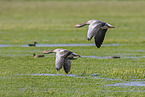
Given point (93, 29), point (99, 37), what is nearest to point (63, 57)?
point (99, 37)

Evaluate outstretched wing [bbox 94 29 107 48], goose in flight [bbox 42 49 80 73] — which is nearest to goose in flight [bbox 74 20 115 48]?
outstretched wing [bbox 94 29 107 48]

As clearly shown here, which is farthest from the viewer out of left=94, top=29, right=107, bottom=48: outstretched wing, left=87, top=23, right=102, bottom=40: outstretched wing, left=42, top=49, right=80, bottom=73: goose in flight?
left=42, top=49, right=80, bottom=73: goose in flight

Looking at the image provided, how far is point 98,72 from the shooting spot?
1627 cm

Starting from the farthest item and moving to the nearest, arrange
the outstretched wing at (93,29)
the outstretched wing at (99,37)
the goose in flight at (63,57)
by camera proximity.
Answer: the goose in flight at (63,57) → the outstretched wing at (99,37) → the outstretched wing at (93,29)

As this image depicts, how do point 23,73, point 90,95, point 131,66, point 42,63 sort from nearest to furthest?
point 90,95 → point 23,73 → point 131,66 → point 42,63

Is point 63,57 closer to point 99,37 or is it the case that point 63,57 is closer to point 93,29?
point 99,37

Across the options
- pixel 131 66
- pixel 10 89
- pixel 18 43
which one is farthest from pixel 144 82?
pixel 18 43

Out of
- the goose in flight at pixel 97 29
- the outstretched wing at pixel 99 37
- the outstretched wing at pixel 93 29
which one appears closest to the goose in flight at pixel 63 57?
the outstretched wing at pixel 99 37

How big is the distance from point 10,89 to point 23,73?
326 centimetres

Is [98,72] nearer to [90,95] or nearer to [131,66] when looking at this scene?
[131,66]

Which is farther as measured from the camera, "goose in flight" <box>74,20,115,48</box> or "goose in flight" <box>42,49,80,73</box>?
"goose in flight" <box>42,49,80,73</box>

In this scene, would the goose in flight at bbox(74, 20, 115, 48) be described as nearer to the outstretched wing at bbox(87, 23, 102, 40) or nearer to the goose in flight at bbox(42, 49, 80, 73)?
the outstretched wing at bbox(87, 23, 102, 40)

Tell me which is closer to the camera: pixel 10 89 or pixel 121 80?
pixel 10 89

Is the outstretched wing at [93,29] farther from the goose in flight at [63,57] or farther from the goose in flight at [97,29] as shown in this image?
the goose in flight at [63,57]
